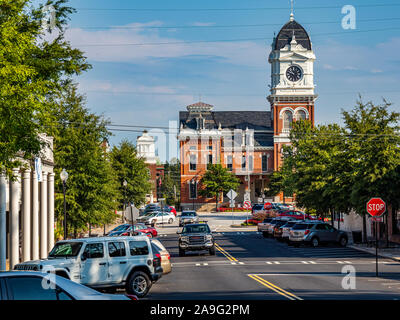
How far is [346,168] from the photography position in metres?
41.6

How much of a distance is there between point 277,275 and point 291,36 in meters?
84.6

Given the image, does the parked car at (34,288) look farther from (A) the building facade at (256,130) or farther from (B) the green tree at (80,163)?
(A) the building facade at (256,130)

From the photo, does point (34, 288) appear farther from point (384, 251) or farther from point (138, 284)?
point (384, 251)

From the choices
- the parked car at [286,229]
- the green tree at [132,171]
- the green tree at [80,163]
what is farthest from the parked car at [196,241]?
the green tree at [132,171]

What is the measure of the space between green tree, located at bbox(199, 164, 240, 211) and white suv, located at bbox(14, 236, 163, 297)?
81336mm

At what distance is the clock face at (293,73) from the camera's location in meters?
103

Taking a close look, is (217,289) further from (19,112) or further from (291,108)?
(291,108)

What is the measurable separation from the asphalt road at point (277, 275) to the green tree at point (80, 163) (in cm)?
588

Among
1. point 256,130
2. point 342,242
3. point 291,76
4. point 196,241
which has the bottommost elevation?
point 342,242

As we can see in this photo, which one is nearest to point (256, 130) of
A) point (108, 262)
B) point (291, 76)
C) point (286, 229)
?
point (291, 76)

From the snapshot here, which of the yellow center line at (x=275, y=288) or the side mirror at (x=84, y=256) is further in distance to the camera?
the side mirror at (x=84, y=256)

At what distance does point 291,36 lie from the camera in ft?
340

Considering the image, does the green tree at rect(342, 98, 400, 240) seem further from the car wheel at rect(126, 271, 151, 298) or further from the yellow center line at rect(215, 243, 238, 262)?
the car wheel at rect(126, 271, 151, 298)
